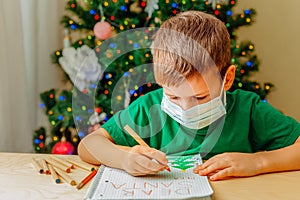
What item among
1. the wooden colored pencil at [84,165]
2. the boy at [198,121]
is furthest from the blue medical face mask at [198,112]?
the wooden colored pencil at [84,165]

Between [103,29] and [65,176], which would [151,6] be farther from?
[65,176]

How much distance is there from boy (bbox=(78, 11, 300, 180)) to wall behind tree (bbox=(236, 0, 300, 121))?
151 cm

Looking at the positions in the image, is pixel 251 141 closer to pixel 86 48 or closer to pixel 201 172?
pixel 201 172

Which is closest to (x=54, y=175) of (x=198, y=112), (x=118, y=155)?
(x=118, y=155)

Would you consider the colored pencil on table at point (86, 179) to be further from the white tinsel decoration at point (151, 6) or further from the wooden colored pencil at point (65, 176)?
the white tinsel decoration at point (151, 6)

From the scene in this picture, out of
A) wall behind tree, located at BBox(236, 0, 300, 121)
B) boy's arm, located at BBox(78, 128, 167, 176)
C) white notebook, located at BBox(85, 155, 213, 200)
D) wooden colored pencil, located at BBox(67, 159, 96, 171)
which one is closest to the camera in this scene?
white notebook, located at BBox(85, 155, 213, 200)

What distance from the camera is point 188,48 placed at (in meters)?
1.00

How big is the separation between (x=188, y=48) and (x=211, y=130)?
246 millimetres

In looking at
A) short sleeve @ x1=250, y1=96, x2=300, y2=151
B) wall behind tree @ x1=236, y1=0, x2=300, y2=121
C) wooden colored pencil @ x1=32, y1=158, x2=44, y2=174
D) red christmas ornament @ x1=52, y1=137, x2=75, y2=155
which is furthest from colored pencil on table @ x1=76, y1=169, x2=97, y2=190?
wall behind tree @ x1=236, y1=0, x2=300, y2=121

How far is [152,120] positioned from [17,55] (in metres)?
1.07

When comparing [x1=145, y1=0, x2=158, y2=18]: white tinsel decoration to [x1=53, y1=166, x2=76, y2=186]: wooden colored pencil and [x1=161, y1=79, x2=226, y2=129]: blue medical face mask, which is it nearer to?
[x1=161, y1=79, x2=226, y2=129]: blue medical face mask

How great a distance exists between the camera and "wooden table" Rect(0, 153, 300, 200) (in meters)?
0.85

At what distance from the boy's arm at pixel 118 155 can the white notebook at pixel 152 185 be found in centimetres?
2

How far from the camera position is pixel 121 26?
190cm
